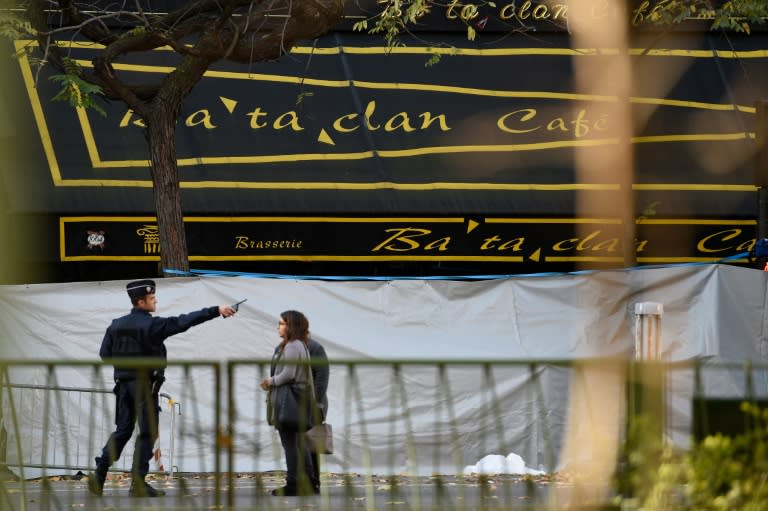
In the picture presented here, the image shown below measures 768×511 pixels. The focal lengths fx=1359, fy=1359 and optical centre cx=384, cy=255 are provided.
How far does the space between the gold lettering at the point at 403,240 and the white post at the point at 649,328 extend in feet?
11.7

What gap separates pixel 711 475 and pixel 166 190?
7.69 meters

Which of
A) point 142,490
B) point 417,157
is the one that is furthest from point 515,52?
point 142,490

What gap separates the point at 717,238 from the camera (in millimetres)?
14688

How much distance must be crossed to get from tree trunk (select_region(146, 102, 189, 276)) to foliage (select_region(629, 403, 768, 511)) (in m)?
7.14

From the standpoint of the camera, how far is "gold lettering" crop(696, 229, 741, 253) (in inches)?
577

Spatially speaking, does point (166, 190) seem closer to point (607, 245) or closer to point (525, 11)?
point (607, 245)

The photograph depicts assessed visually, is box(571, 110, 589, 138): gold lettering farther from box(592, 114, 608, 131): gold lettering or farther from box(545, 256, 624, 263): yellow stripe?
box(545, 256, 624, 263): yellow stripe

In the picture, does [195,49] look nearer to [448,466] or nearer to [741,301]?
[741,301]

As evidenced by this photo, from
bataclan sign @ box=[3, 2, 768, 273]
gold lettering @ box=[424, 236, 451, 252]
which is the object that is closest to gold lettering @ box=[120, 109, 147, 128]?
bataclan sign @ box=[3, 2, 768, 273]

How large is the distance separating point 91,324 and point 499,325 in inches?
148

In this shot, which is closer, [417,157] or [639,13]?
[639,13]

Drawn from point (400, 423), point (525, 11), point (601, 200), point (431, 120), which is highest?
point (525, 11)

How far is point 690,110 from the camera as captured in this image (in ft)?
50.8

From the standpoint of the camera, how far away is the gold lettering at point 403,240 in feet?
47.8
